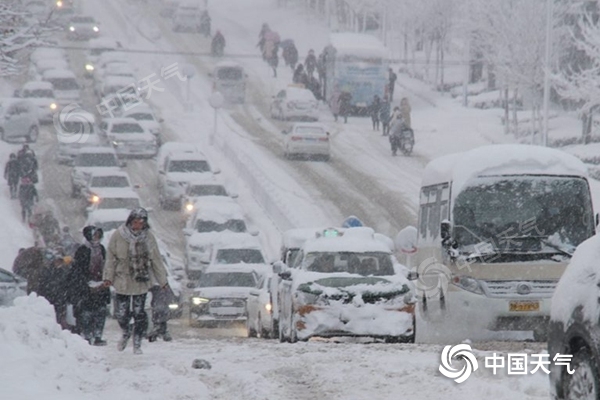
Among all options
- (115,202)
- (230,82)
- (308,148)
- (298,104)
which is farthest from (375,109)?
(115,202)

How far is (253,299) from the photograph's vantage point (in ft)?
78.6

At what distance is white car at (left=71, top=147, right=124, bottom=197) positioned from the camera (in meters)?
43.6

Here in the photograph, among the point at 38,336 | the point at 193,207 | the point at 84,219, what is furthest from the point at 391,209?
the point at 38,336

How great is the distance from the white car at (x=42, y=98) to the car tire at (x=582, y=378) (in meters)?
48.6

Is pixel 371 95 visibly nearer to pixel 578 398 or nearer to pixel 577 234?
pixel 577 234

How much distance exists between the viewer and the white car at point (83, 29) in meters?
78.8

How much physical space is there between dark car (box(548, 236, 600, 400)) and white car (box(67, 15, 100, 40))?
71060 mm

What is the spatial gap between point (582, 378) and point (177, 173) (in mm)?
35436

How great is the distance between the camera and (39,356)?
35.2 ft

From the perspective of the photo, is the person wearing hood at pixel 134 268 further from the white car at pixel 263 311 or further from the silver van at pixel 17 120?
the silver van at pixel 17 120

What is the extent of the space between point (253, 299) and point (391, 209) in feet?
60.6

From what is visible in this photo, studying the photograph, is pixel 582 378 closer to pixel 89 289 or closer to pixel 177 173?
pixel 89 289

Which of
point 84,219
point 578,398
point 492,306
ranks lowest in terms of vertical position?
point 84,219
